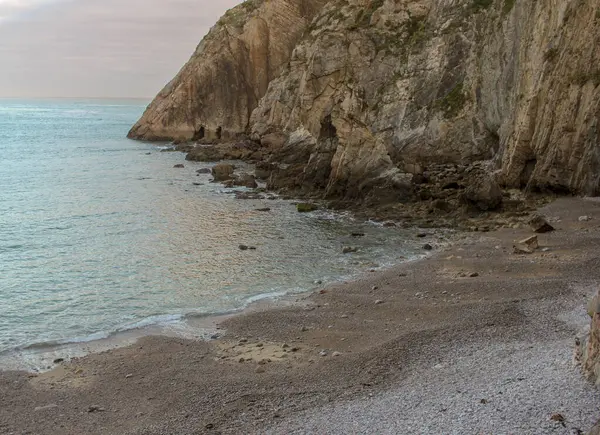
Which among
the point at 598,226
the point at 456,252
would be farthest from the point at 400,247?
the point at 598,226

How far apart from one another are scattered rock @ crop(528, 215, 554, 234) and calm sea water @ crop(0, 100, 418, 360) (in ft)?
17.1

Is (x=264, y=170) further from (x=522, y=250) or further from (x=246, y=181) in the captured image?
(x=522, y=250)

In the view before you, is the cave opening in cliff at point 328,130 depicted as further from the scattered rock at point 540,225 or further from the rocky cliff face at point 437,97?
the scattered rock at point 540,225

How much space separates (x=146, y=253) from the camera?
2578 cm

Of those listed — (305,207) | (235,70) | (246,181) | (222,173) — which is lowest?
(305,207)

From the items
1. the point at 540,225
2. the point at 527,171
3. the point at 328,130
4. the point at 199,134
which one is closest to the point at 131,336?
the point at 540,225

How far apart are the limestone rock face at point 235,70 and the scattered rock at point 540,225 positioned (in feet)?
182

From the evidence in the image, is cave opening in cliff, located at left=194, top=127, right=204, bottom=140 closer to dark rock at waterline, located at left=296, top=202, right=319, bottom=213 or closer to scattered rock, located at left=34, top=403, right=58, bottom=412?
dark rock at waterline, located at left=296, top=202, right=319, bottom=213

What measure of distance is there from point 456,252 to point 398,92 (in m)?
24.9

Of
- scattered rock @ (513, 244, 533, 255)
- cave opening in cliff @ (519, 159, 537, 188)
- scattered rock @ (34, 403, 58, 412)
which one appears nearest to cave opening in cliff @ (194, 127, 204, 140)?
cave opening in cliff @ (519, 159, 537, 188)

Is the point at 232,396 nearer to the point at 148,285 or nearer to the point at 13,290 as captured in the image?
the point at 148,285

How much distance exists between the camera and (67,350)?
52.6 feet

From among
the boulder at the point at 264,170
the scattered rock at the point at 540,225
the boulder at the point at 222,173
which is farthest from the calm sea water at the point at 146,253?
the scattered rock at the point at 540,225

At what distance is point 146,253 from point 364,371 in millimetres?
15519
